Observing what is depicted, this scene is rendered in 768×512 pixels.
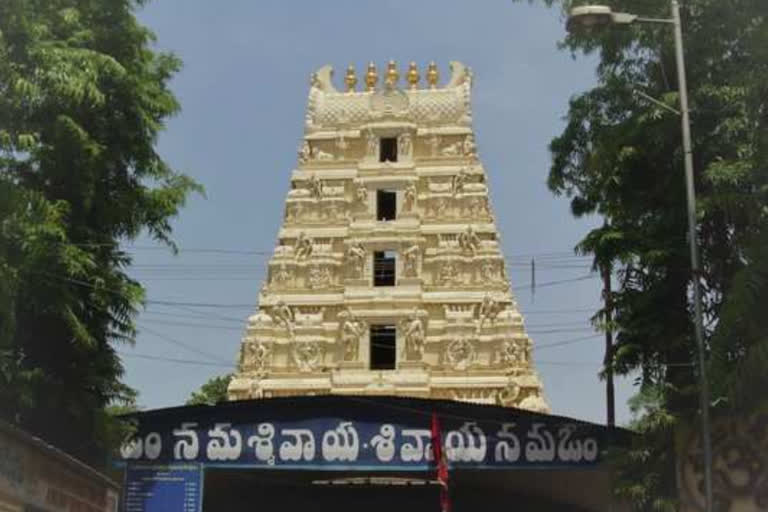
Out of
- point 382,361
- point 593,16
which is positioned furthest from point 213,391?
point 593,16

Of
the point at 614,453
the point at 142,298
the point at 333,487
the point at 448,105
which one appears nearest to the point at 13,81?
the point at 142,298

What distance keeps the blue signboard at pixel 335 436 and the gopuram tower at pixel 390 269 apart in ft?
33.4

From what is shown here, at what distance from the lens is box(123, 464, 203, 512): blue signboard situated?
61.6ft

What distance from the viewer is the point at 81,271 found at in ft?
46.6

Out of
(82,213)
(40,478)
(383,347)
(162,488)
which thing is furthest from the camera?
(383,347)

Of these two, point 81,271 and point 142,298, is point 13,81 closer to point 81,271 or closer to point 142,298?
point 81,271

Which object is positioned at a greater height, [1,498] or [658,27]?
[658,27]

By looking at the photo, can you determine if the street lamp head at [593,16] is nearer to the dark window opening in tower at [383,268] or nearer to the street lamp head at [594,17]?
the street lamp head at [594,17]

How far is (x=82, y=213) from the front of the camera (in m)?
14.8

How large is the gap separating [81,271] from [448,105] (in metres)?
21.8

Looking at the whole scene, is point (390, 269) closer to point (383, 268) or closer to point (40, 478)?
point (383, 268)

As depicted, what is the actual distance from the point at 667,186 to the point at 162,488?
34.3ft

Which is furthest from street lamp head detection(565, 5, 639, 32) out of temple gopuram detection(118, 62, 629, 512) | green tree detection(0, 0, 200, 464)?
temple gopuram detection(118, 62, 629, 512)

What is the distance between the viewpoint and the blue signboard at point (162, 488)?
1877cm
